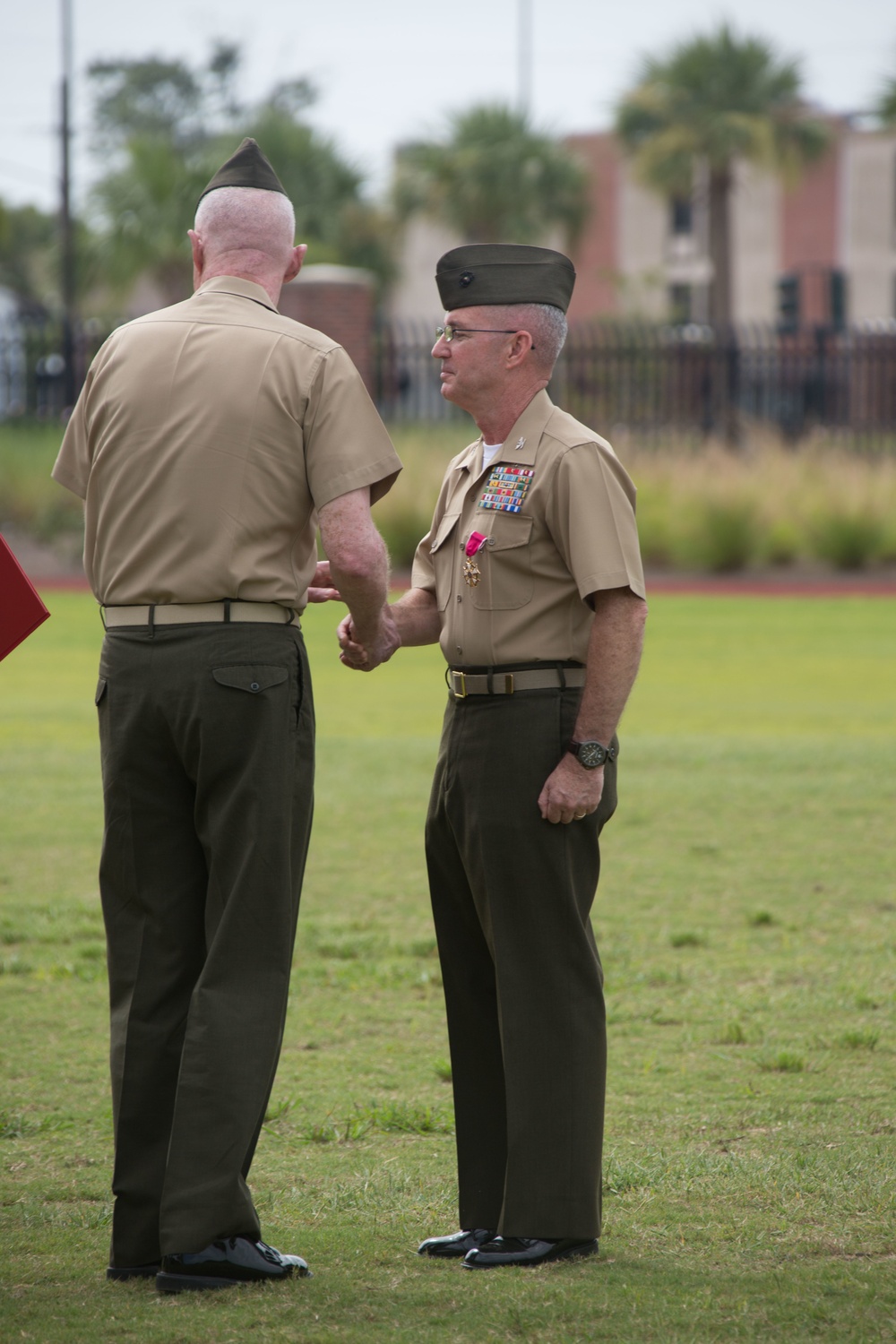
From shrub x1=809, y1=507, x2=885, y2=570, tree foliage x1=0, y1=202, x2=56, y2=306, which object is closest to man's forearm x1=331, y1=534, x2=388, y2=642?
shrub x1=809, y1=507, x2=885, y2=570

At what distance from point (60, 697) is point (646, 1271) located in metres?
9.59

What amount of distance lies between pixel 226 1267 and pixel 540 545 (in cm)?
156

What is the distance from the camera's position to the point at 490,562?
3391 mm

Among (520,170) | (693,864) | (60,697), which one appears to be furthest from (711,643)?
(520,170)

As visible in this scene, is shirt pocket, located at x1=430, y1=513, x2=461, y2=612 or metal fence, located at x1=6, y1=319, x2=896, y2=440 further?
metal fence, located at x1=6, y1=319, x2=896, y2=440

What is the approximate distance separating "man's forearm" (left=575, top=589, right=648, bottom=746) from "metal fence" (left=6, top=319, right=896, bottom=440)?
72.6ft

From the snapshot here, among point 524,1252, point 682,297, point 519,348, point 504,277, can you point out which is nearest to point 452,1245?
point 524,1252

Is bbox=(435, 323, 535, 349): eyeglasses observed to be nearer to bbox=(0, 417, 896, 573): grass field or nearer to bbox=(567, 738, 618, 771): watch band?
bbox=(567, 738, 618, 771): watch band

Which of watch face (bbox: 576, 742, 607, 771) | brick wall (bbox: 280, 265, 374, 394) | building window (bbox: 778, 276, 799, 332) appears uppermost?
building window (bbox: 778, 276, 799, 332)

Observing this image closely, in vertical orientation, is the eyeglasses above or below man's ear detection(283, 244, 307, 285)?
below

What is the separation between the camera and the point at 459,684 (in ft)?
11.4

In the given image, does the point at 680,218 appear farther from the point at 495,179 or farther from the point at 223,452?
the point at 223,452

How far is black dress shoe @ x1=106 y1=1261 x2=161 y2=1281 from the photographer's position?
3.26 meters

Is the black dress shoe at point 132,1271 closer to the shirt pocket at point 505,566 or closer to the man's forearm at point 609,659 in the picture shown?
the man's forearm at point 609,659
